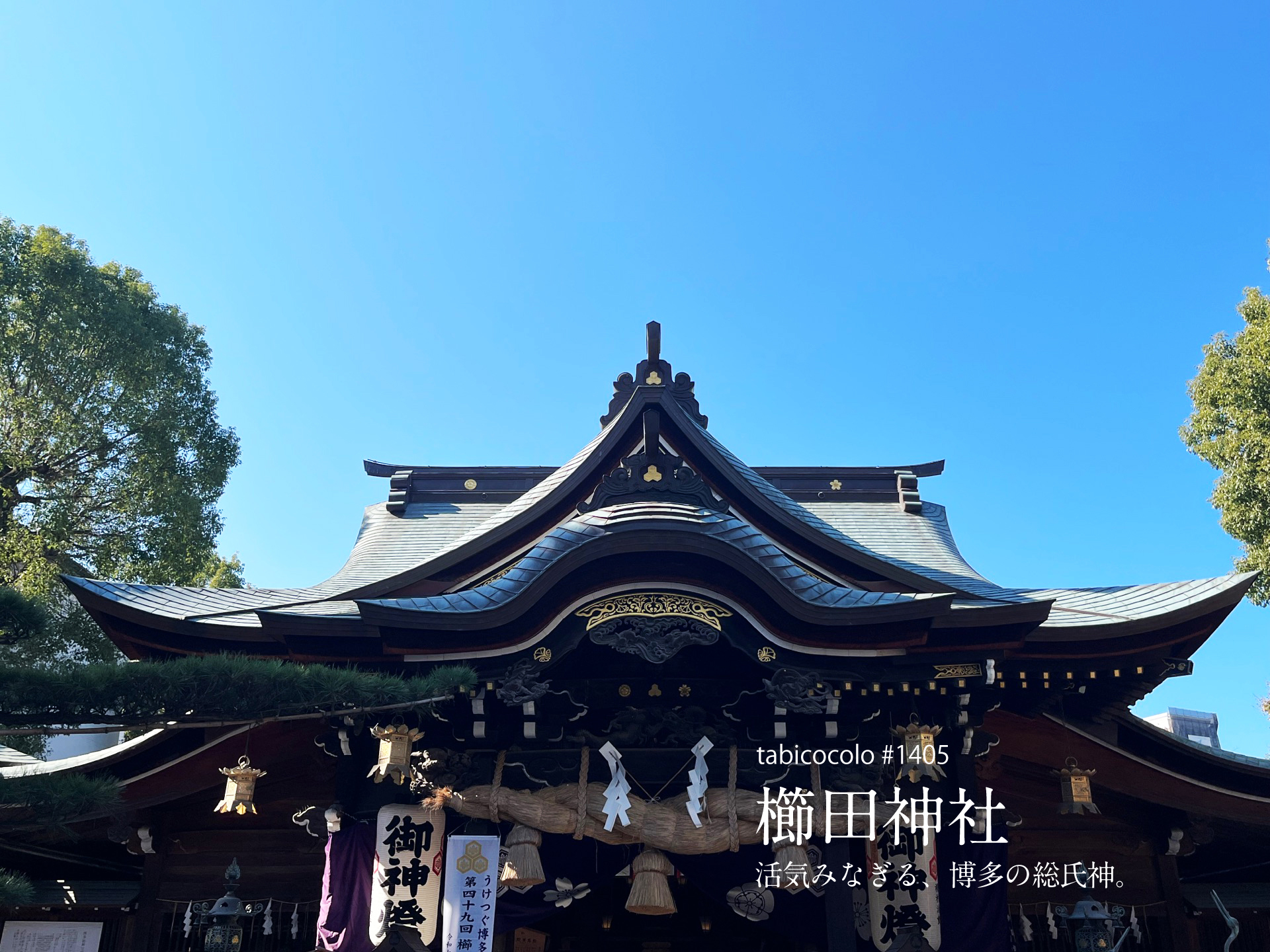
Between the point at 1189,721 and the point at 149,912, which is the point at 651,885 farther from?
the point at 1189,721

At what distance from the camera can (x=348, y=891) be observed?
8547 millimetres

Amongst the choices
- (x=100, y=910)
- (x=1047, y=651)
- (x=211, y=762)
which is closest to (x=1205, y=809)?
(x=1047, y=651)

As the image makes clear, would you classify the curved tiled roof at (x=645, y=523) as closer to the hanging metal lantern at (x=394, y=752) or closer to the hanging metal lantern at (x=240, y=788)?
the hanging metal lantern at (x=394, y=752)

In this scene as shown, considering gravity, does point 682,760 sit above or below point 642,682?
below

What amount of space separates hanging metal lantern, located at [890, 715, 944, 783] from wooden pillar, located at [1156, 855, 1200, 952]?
365 centimetres

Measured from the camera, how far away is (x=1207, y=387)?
53.3 ft

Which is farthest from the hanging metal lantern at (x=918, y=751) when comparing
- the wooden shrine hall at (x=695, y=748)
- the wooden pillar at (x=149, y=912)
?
the wooden pillar at (x=149, y=912)

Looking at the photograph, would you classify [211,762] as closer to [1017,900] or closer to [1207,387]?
[1017,900]

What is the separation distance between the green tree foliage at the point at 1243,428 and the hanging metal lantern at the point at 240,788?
15153 millimetres

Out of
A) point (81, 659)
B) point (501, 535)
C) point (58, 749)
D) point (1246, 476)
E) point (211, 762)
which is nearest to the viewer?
point (211, 762)

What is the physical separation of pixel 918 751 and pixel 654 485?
3536mm

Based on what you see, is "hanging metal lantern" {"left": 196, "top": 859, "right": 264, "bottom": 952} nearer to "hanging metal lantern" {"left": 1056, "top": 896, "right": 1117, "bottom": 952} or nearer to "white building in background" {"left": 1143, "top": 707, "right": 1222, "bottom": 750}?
"hanging metal lantern" {"left": 1056, "top": 896, "right": 1117, "bottom": 952}

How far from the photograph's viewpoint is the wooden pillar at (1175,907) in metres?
9.70

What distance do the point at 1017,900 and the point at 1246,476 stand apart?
9.32 m
